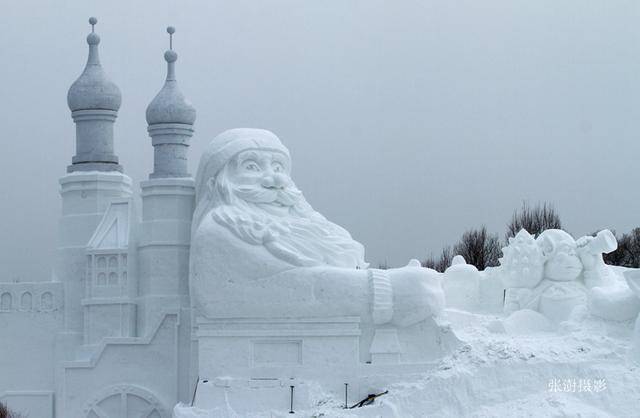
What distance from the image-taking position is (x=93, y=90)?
58.0 feet

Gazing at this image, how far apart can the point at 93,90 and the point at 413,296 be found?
18.4 ft

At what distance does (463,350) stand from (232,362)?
2580 mm

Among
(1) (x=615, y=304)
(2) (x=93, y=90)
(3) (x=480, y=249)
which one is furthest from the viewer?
(3) (x=480, y=249)

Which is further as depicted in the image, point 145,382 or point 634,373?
point 145,382

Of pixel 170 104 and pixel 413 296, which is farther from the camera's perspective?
pixel 170 104

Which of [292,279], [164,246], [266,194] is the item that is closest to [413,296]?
[292,279]

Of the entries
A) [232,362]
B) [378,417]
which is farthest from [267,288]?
[378,417]

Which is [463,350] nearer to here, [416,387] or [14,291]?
[416,387]

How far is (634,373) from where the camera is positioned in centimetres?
1466

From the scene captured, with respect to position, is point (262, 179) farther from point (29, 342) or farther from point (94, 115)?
point (29, 342)

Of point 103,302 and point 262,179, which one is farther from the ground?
point 262,179

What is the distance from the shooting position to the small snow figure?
47.6 ft

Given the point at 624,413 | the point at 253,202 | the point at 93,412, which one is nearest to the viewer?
the point at 624,413

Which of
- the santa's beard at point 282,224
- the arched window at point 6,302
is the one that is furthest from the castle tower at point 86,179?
the santa's beard at point 282,224
